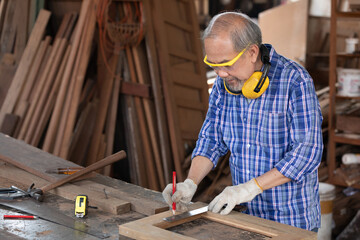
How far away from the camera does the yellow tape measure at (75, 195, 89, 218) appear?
2.65 m

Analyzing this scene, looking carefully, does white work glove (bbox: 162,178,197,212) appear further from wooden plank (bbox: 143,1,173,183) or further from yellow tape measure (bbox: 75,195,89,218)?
wooden plank (bbox: 143,1,173,183)

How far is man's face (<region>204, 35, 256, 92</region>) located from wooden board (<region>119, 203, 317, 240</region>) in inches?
25.9

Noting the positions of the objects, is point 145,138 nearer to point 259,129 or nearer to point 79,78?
point 79,78

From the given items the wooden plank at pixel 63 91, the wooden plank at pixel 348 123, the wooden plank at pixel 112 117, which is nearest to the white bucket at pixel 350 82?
the wooden plank at pixel 348 123

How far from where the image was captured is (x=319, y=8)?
26.9ft

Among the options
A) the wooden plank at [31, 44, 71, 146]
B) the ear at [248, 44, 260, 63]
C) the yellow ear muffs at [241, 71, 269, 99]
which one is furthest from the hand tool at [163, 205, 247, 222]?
the wooden plank at [31, 44, 71, 146]

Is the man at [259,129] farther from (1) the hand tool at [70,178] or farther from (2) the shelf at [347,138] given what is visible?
(2) the shelf at [347,138]

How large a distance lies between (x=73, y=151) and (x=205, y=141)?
9.84 feet

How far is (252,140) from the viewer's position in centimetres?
276

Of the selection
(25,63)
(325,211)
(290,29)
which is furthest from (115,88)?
(290,29)

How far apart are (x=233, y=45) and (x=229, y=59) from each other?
7 centimetres

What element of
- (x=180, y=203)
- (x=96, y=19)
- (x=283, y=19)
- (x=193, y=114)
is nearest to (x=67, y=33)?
(x=96, y=19)

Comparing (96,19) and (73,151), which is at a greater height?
(96,19)

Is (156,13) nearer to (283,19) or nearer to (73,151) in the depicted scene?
(73,151)
